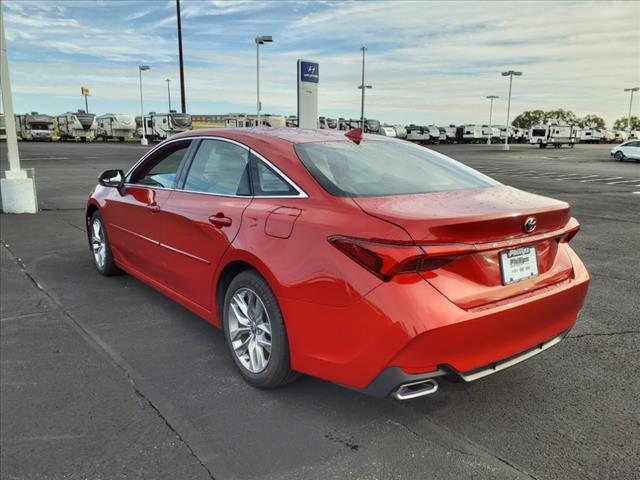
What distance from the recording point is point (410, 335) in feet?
7.65

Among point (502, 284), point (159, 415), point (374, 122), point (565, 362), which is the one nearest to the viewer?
point (502, 284)

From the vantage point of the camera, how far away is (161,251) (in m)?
4.11

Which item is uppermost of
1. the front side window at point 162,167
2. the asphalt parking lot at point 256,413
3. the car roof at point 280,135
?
the car roof at point 280,135

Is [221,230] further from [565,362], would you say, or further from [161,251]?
[565,362]

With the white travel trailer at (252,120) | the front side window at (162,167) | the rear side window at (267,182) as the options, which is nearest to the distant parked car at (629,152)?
the white travel trailer at (252,120)

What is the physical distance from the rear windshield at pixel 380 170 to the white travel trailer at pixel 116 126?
52.8m

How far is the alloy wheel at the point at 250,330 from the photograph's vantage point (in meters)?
3.10

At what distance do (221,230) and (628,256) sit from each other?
18.6 ft

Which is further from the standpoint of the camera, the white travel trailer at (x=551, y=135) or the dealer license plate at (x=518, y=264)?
the white travel trailer at (x=551, y=135)

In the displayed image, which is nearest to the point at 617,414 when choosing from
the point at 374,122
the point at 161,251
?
the point at 161,251

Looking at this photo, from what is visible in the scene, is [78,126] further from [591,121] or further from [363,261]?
[591,121]

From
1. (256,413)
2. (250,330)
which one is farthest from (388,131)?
(256,413)

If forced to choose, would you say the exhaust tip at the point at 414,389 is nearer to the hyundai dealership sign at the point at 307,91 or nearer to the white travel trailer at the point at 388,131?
the hyundai dealership sign at the point at 307,91

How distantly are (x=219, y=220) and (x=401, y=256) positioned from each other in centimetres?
141
